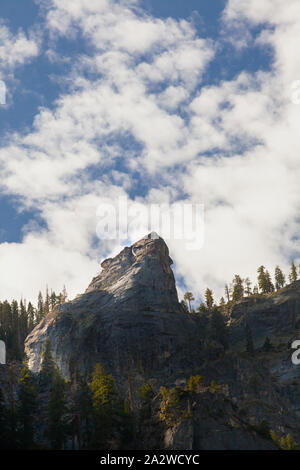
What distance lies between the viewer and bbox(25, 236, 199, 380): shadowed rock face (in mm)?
111625

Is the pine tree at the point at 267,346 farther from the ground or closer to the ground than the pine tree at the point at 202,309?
closer to the ground

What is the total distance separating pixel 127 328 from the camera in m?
118

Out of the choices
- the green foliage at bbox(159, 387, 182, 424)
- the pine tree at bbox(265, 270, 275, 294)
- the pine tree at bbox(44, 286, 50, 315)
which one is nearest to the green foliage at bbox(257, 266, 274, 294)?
the pine tree at bbox(265, 270, 275, 294)

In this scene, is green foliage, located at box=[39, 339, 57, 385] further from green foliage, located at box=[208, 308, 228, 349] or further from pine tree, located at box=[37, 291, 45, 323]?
pine tree, located at box=[37, 291, 45, 323]

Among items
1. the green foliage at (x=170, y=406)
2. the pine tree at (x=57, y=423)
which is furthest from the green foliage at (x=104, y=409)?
the green foliage at (x=170, y=406)

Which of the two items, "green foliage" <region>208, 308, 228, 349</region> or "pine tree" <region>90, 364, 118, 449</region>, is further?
"green foliage" <region>208, 308, 228, 349</region>

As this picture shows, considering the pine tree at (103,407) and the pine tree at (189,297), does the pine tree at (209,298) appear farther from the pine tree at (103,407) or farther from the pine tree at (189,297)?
the pine tree at (103,407)

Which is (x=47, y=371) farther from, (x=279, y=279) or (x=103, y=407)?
(x=279, y=279)

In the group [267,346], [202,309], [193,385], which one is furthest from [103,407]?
[202,309]

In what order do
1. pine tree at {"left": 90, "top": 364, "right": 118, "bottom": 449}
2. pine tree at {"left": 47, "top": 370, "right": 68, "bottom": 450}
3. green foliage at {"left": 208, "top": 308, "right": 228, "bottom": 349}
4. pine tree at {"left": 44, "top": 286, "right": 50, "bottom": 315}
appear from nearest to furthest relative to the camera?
pine tree at {"left": 90, "top": 364, "right": 118, "bottom": 449} < pine tree at {"left": 47, "top": 370, "right": 68, "bottom": 450} < green foliage at {"left": 208, "top": 308, "right": 228, "bottom": 349} < pine tree at {"left": 44, "top": 286, "right": 50, "bottom": 315}

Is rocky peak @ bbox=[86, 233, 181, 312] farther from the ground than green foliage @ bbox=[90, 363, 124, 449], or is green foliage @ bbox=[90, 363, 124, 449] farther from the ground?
rocky peak @ bbox=[86, 233, 181, 312]

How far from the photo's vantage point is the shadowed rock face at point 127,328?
366 feet

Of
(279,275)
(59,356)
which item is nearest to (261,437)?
(59,356)
